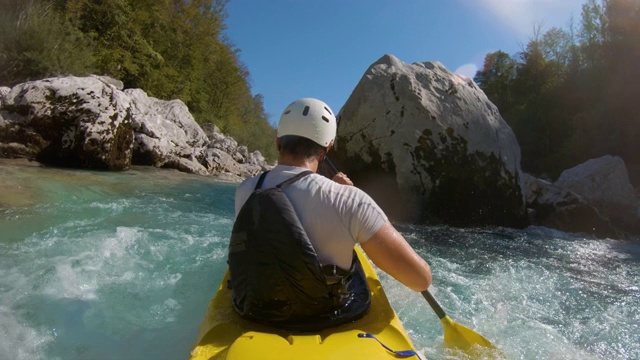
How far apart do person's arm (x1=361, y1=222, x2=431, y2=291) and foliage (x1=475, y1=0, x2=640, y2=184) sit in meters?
21.7

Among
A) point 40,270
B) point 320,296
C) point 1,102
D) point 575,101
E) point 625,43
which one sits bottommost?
point 40,270

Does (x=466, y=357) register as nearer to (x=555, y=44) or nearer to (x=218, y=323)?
(x=218, y=323)

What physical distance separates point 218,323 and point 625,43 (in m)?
27.0

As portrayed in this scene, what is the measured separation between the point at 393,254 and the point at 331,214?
296 millimetres

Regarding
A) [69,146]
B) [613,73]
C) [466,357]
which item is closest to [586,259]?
[466,357]

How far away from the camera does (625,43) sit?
22.2m

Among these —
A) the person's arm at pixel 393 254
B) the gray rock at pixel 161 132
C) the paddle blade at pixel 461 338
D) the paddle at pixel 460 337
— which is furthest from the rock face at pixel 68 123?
the person's arm at pixel 393 254

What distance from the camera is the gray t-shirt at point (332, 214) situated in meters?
1.68

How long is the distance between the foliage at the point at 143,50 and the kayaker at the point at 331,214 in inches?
445

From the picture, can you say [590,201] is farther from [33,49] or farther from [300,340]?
[33,49]

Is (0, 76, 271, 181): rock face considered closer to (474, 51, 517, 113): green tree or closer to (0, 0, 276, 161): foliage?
(0, 0, 276, 161): foliage

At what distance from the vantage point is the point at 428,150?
282 inches

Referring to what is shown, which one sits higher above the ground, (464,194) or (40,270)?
(464,194)

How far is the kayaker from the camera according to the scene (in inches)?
66.4
